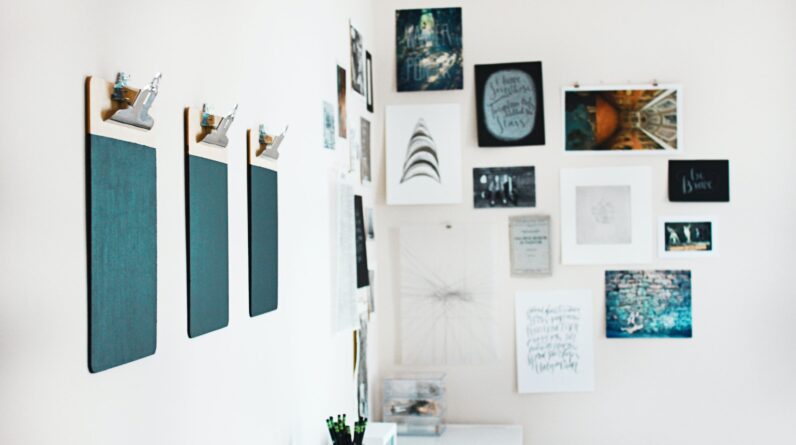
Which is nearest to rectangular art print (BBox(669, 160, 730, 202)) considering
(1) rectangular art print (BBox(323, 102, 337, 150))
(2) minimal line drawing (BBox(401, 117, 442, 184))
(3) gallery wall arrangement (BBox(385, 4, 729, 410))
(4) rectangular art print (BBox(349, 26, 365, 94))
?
(3) gallery wall arrangement (BBox(385, 4, 729, 410))

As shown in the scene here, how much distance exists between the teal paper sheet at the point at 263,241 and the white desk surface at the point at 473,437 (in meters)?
1.13

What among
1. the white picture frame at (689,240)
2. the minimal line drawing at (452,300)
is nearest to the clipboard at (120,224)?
the minimal line drawing at (452,300)

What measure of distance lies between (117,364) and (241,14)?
0.72 m

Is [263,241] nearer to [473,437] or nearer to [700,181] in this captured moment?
[473,437]

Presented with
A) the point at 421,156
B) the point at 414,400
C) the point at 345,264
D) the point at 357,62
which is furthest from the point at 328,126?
the point at 414,400

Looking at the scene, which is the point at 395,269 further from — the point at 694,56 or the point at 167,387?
the point at 167,387

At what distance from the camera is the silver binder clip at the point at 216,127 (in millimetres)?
1295

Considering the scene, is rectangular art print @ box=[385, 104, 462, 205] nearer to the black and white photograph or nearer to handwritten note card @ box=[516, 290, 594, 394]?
the black and white photograph

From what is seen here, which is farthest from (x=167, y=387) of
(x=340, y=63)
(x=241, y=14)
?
(x=340, y=63)

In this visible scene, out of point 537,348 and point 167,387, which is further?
point 537,348

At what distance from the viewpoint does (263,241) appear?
160cm

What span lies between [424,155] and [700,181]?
880 millimetres

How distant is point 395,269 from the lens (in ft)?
9.53

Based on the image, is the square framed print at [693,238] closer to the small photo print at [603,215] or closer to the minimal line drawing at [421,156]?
the small photo print at [603,215]
